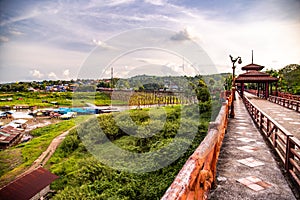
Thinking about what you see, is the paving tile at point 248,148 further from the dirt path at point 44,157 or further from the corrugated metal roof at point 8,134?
the corrugated metal roof at point 8,134

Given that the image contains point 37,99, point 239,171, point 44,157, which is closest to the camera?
point 239,171

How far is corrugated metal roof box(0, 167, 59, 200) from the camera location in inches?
379

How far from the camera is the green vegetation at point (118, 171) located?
8312 mm

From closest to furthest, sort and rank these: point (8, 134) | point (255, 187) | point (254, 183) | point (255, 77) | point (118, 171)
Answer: point (255, 187) < point (254, 183) < point (118, 171) < point (255, 77) < point (8, 134)

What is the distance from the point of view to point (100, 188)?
29.6 feet

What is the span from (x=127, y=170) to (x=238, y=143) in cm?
600

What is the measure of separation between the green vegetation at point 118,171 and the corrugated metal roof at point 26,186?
0.98 metres

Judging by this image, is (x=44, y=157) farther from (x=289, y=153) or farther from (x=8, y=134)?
(x=289, y=153)

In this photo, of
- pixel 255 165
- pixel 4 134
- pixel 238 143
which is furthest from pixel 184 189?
pixel 4 134

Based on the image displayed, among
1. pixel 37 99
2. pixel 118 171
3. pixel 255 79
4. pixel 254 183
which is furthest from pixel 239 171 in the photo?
pixel 37 99

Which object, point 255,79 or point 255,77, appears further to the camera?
point 255,77

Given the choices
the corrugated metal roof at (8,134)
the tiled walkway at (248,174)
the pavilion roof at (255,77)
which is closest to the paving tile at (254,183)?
the tiled walkway at (248,174)

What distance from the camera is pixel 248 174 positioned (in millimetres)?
3363

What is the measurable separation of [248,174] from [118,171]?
7508 millimetres
